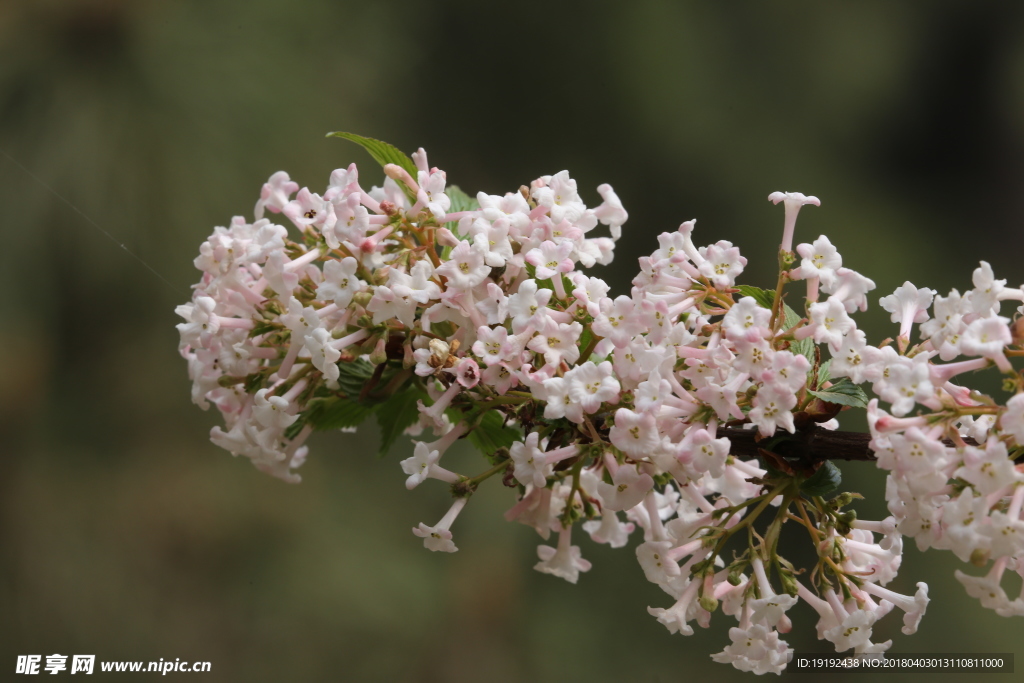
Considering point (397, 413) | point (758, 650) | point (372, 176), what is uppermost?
point (372, 176)

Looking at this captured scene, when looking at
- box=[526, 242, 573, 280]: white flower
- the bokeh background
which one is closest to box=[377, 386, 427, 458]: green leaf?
box=[526, 242, 573, 280]: white flower

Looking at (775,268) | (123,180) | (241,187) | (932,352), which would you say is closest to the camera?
(932,352)

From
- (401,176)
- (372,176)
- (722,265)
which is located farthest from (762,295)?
(372,176)

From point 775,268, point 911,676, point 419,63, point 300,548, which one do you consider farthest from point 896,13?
point 300,548

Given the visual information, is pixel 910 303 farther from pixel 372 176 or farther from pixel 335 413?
pixel 372 176

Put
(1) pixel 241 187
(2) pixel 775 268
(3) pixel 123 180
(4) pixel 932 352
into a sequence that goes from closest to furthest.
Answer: (4) pixel 932 352, (3) pixel 123 180, (1) pixel 241 187, (2) pixel 775 268

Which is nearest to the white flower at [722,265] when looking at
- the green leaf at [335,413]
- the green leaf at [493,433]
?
the green leaf at [493,433]

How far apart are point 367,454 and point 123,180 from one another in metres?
0.67

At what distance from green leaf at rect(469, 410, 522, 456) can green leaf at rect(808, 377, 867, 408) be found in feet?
0.81

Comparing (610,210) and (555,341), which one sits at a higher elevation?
(610,210)

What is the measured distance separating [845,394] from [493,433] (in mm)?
292

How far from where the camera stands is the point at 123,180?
1.28 m

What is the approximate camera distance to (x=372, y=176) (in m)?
1.50

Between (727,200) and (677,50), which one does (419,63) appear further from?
(727,200)
